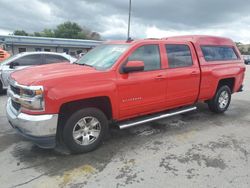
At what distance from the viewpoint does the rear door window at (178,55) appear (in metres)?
4.91

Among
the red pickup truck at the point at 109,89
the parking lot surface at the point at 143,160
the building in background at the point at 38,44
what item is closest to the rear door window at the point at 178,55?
the red pickup truck at the point at 109,89

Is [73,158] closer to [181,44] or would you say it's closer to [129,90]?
[129,90]

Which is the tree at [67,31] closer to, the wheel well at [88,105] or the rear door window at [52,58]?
the rear door window at [52,58]

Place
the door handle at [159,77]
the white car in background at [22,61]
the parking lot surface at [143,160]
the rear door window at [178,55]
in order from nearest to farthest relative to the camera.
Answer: the parking lot surface at [143,160] → the door handle at [159,77] → the rear door window at [178,55] → the white car in background at [22,61]

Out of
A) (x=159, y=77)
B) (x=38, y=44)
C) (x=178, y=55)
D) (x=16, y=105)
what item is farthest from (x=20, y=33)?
(x=159, y=77)

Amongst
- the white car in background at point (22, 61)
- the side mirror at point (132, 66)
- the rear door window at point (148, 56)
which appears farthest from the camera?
the white car in background at point (22, 61)

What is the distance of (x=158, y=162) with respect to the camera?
3.66 metres

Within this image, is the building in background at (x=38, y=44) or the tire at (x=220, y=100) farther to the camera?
the building in background at (x=38, y=44)

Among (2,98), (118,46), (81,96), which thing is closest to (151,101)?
(118,46)

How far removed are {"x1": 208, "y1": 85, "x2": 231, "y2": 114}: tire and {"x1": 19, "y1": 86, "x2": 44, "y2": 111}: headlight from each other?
4.58m

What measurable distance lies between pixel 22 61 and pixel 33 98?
20.3ft

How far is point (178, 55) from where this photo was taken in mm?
5094

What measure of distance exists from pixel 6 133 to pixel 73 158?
1941mm

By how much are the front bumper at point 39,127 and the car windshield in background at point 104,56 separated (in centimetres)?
130
